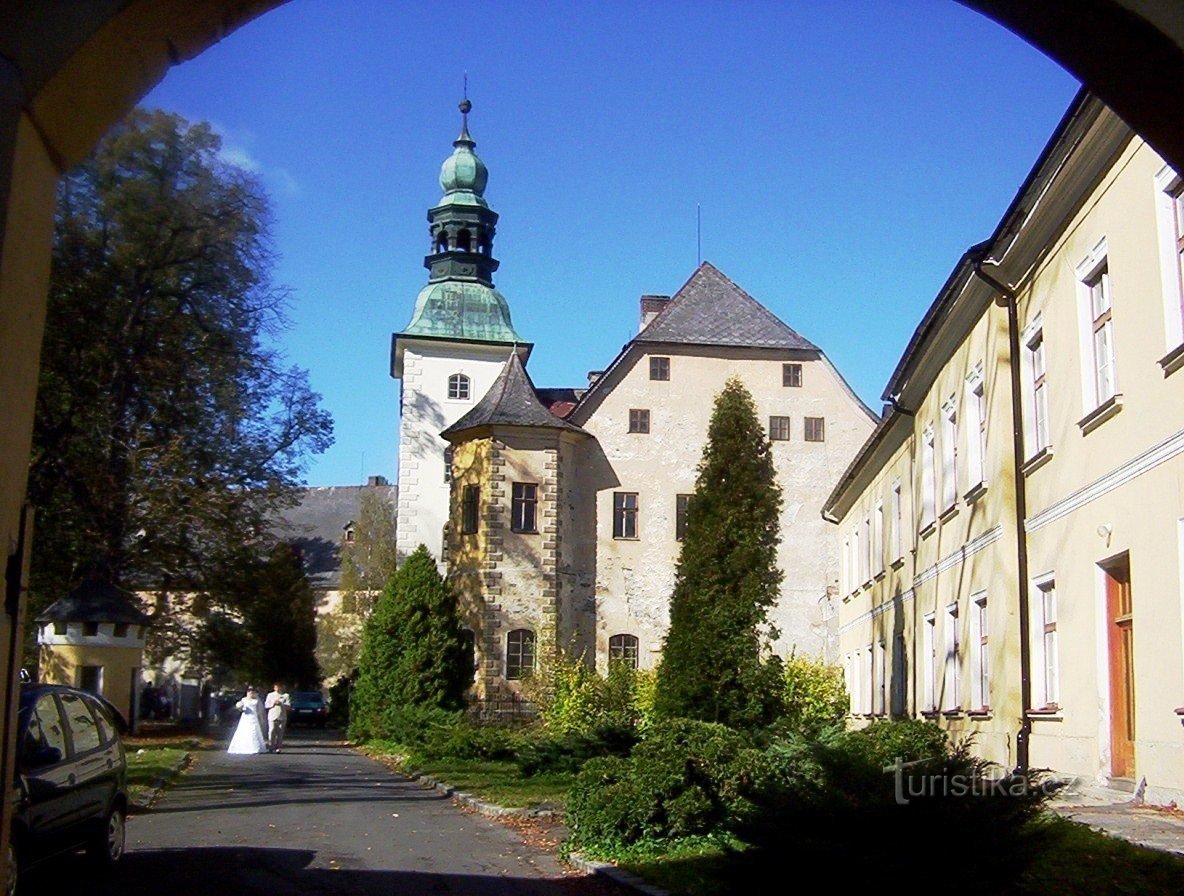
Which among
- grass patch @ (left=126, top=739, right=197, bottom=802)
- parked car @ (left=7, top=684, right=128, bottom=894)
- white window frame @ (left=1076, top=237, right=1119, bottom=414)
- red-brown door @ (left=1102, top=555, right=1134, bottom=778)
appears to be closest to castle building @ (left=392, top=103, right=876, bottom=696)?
grass patch @ (left=126, top=739, right=197, bottom=802)

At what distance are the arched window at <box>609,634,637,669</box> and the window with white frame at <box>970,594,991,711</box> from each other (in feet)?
80.5

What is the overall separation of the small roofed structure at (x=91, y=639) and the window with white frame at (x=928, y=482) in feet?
52.4

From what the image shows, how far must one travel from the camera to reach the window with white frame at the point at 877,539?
31766 millimetres

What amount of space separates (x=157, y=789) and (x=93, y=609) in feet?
29.2

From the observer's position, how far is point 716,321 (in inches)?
1820

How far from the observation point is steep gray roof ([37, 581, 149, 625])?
2767 centimetres

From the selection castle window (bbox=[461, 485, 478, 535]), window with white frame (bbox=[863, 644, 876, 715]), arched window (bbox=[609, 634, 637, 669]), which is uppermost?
castle window (bbox=[461, 485, 478, 535])

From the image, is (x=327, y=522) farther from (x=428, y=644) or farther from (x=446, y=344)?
(x=428, y=644)

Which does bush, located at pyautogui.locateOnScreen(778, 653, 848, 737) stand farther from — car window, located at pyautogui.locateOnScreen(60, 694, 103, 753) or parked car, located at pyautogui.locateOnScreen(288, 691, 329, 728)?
parked car, located at pyautogui.locateOnScreen(288, 691, 329, 728)

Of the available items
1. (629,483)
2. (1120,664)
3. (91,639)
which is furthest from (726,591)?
(1120,664)

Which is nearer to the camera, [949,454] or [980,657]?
[980,657]

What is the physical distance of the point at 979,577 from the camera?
64.8 feet

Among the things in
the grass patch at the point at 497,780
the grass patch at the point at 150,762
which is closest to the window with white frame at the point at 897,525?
the grass patch at the point at 497,780

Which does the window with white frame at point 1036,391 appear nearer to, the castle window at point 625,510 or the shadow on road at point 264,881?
the shadow on road at point 264,881
